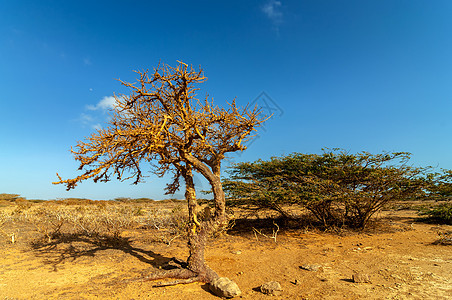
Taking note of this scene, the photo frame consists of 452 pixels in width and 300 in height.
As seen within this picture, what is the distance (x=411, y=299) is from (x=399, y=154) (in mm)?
7507

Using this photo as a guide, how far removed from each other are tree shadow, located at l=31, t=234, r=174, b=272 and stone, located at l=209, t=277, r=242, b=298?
1939mm

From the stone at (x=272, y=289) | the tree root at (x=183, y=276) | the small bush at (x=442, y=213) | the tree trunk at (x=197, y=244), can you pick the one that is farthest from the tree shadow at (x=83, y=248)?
the small bush at (x=442, y=213)

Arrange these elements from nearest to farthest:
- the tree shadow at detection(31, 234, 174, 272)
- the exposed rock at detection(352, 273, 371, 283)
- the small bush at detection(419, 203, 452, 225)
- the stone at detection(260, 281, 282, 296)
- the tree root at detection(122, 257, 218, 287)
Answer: the stone at detection(260, 281, 282, 296) → the exposed rock at detection(352, 273, 371, 283) → the tree root at detection(122, 257, 218, 287) → the tree shadow at detection(31, 234, 174, 272) → the small bush at detection(419, 203, 452, 225)

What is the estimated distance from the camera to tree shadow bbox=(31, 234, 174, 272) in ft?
23.1

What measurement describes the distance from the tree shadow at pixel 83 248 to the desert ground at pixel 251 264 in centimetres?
3

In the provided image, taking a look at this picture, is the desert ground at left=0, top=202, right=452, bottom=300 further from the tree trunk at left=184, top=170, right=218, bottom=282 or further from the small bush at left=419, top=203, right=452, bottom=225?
the small bush at left=419, top=203, right=452, bottom=225

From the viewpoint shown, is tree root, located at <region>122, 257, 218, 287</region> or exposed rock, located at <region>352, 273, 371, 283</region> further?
tree root, located at <region>122, 257, 218, 287</region>

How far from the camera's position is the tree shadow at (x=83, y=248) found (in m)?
7.05

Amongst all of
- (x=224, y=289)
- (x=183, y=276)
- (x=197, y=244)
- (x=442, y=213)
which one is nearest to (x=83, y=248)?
(x=183, y=276)

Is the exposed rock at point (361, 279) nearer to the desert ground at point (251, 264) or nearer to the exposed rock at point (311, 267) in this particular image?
the desert ground at point (251, 264)

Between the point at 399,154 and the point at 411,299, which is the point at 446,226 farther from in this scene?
the point at 411,299

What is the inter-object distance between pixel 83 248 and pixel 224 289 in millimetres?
6090

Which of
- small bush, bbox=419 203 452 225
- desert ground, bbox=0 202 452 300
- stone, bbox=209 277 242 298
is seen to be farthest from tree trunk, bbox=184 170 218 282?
small bush, bbox=419 203 452 225

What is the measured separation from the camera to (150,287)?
5.01m
